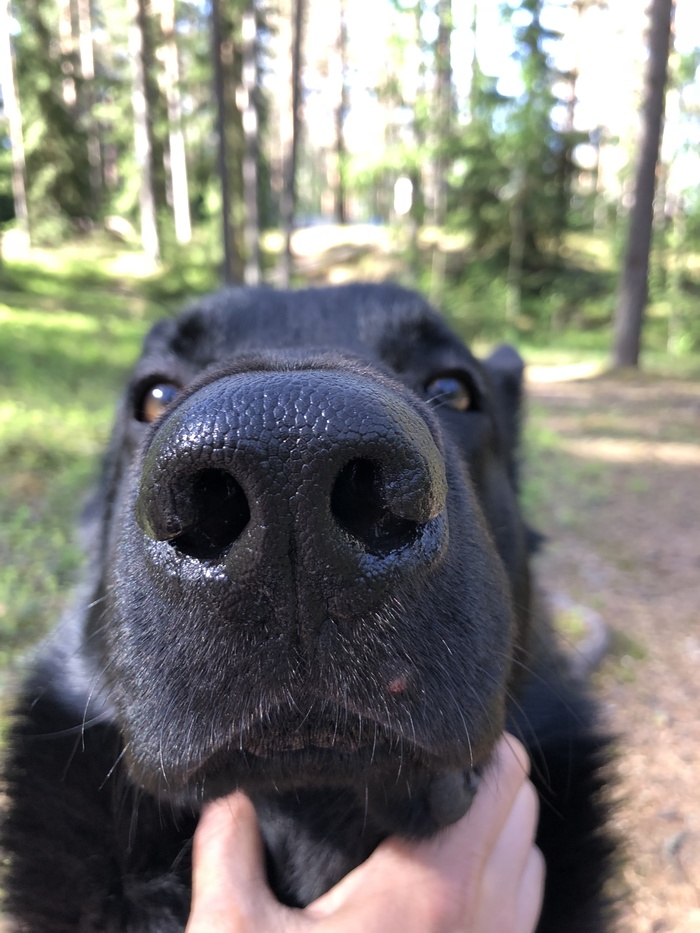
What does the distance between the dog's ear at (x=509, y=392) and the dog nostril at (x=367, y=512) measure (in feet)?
6.93

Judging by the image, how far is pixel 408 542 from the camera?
107 cm

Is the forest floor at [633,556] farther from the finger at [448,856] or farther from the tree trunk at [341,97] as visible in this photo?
the tree trunk at [341,97]

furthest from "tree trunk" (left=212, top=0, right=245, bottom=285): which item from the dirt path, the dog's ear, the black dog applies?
the black dog

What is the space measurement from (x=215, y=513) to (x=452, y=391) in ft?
4.65

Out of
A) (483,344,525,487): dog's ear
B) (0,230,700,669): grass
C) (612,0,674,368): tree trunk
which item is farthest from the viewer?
(612,0,674,368): tree trunk

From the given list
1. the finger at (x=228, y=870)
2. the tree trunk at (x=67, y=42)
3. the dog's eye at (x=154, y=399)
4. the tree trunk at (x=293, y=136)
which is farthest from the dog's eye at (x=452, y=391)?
the tree trunk at (x=67, y=42)

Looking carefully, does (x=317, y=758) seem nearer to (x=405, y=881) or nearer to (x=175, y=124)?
(x=405, y=881)

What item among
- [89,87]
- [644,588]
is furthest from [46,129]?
[644,588]

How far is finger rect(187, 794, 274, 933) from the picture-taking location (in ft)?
4.90

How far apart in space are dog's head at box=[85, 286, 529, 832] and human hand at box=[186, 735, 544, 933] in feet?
0.89

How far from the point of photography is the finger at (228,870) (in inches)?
58.8

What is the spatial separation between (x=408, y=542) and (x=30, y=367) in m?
12.0

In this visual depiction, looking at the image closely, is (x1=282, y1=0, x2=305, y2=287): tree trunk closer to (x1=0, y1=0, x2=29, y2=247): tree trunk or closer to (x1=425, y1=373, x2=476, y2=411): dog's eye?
(x1=0, y1=0, x2=29, y2=247): tree trunk

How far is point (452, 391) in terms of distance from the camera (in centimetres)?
229
